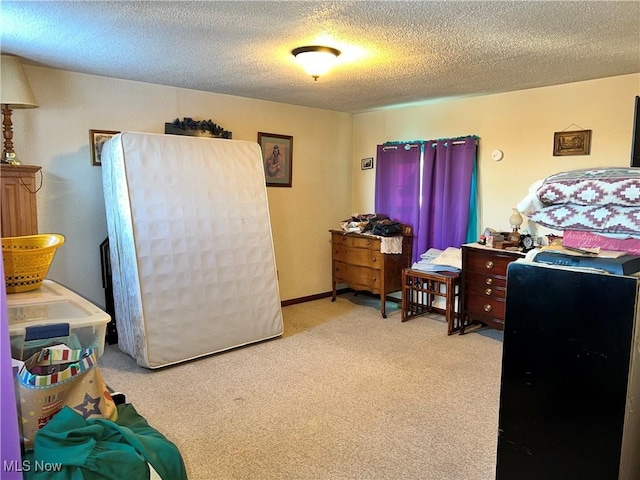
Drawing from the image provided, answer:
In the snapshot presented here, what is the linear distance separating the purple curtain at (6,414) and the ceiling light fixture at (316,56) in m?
2.33

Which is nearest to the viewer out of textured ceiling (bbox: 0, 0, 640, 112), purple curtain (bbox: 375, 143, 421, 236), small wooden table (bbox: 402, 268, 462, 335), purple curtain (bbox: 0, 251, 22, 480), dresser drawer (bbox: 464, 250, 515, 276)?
purple curtain (bbox: 0, 251, 22, 480)

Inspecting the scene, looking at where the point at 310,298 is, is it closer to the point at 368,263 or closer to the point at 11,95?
the point at 368,263

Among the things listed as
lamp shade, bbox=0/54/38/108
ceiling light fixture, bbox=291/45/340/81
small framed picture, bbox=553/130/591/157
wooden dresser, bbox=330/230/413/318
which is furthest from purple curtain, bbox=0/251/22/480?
small framed picture, bbox=553/130/591/157

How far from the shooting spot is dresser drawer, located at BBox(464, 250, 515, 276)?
12.9ft

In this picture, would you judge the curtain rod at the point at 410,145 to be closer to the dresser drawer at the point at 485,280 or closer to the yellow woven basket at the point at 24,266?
the dresser drawer at the point at 485,280

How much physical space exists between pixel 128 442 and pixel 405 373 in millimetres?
2440

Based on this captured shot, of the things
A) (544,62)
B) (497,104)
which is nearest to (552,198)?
(544,62)

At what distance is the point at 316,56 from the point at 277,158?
7.22 ft

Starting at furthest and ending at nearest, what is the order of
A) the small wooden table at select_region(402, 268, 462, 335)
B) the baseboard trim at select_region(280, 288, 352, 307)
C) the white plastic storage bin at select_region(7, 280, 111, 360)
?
the baseboard trim at select_region(280, 288, 352, 307), the small wooden table at select_region(402, 268, 462, 335), the white plastic storage bin at select_region(7, 280, 111, 360)

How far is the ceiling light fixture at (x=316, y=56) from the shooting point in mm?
2879

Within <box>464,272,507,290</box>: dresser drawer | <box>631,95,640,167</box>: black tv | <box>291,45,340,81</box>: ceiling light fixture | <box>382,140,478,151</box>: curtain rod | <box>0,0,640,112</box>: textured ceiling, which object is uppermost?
<box>0,0,640,112</box>: textured ceiling

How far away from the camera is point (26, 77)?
11.0 ft

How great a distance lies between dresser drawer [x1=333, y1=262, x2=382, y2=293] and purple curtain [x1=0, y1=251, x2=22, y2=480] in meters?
4.02
